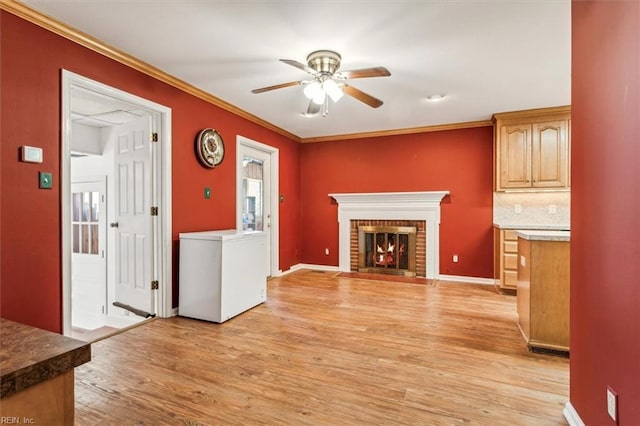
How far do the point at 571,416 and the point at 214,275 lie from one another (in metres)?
2.82

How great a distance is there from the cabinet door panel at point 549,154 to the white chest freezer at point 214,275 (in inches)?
154

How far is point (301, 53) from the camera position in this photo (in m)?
2.72

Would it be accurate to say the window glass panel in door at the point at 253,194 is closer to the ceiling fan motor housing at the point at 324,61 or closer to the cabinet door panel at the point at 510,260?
the ceiling fan motor housing at the point at 324,61

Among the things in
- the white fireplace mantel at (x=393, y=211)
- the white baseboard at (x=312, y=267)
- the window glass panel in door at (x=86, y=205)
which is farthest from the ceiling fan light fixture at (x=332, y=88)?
the window glass panel in door at (x=86, y=205)

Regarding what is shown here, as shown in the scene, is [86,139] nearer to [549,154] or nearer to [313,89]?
[313,89]

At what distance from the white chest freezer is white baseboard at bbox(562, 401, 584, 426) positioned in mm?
2685

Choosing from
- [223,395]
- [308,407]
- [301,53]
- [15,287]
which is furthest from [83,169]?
[308,407]

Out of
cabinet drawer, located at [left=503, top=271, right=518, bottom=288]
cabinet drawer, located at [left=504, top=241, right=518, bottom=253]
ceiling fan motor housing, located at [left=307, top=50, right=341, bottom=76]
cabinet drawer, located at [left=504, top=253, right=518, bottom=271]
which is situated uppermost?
ceiling fan motor housing, located at [left=307, top=50, right=341, bottom=76]

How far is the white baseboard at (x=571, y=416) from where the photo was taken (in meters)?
1.58

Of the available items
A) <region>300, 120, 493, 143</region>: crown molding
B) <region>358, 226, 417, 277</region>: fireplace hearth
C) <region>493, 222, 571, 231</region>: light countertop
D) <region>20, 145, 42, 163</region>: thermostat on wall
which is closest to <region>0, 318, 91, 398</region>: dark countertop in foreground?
<region>20, 145, 42, 163</region>: thermostat on wall

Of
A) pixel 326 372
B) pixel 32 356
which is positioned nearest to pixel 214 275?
pixel 326 372

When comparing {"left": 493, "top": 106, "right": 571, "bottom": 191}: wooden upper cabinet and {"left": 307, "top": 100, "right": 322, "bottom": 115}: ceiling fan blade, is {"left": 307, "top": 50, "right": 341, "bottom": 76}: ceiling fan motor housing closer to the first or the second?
{"left": 307, "top": 100, "right": 322, "bottom": 115}: ceiling fan blade

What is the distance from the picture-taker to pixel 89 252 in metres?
4.35

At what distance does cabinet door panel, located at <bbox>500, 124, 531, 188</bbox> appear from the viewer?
14.1ft
